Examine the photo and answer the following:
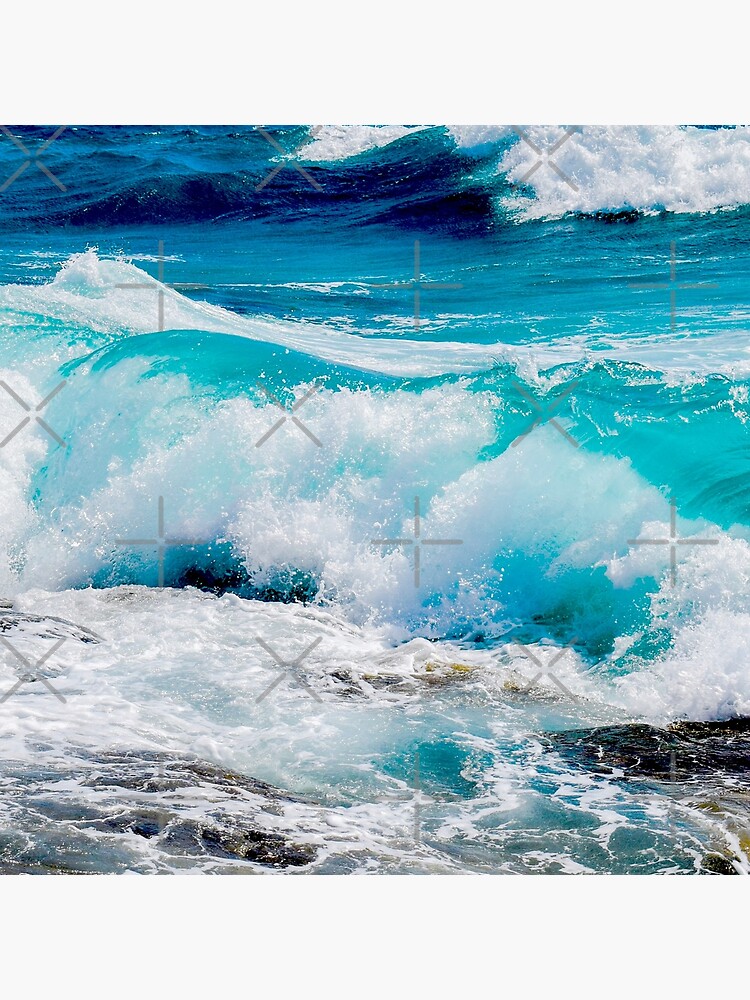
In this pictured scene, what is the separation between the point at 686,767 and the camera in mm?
3725

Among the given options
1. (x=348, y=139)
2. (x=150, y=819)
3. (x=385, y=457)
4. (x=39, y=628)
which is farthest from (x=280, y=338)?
(x=150, y=819)

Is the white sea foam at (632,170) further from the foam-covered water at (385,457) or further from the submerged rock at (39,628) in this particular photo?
the submerged rock at (39,628)

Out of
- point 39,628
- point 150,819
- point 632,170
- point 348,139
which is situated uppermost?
point 348,139

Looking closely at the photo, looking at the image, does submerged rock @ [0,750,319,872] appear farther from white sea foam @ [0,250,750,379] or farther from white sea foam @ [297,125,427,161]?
white sea foam @ [297,125,427,161]

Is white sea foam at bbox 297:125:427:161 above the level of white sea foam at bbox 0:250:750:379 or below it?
above

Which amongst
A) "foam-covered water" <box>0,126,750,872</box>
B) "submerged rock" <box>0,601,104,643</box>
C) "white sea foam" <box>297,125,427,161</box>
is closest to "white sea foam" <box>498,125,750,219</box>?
"foam-covered water" <box>0,126,750,872</box>

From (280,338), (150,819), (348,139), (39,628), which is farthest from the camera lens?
(280,338)

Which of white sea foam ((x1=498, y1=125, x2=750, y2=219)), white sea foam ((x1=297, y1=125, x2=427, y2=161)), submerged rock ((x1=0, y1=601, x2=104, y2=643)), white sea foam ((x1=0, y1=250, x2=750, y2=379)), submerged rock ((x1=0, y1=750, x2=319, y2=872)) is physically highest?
white sea foam ((x1=297, y1=125, x2=427, y2=161))

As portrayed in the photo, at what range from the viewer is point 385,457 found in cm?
453

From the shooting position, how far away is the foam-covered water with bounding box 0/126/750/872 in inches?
158

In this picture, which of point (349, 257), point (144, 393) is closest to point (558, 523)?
point (349, 257)

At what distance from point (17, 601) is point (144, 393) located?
41.8 inches

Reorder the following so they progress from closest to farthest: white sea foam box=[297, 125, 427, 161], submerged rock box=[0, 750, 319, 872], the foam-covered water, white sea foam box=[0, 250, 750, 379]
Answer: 1. submerged rock box=[0, 750, 319, 872]
2. the foam-covered water
3. white sea foam box=[297, 125, 427, 161]
4. white sea foam box=[0, 250, 750, 379]

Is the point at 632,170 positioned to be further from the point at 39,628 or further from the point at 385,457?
the point at 39,628
